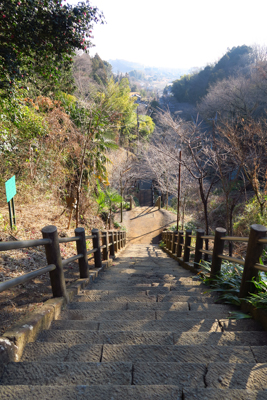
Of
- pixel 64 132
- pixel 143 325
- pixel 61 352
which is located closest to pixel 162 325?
pixel 143 325

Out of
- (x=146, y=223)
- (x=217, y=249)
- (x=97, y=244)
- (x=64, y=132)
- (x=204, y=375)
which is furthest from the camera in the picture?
(x=146, y=223)

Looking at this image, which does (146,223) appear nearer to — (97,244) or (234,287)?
(97,244)

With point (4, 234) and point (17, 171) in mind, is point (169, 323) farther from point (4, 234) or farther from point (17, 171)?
point (17, 171)

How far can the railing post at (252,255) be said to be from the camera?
2399 mm

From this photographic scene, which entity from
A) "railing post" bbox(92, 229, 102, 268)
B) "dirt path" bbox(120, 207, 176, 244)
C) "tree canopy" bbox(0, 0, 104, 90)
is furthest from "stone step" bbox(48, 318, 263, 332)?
"dirt path" bbox(120, 207, 176, 244)

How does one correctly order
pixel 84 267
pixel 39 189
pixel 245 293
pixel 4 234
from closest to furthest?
pixel 245 293, pixel 84 267, pixel 4 234, pixel 39 189

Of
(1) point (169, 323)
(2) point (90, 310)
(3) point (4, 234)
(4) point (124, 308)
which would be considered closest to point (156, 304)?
(4) point (124, 308)

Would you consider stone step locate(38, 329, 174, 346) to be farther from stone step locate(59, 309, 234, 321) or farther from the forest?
the forest

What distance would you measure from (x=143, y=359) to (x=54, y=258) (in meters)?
1.38

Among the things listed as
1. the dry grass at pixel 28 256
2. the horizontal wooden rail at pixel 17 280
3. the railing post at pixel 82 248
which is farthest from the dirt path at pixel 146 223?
the horizontal wooden rail at pixel 17 280

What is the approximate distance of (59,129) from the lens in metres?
7.82

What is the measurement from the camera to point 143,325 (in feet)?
6.85

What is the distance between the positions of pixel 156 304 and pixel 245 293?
1032 mm

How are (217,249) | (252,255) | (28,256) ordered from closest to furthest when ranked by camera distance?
1. (252,255)
2. (217,249)
3. (28,256)
